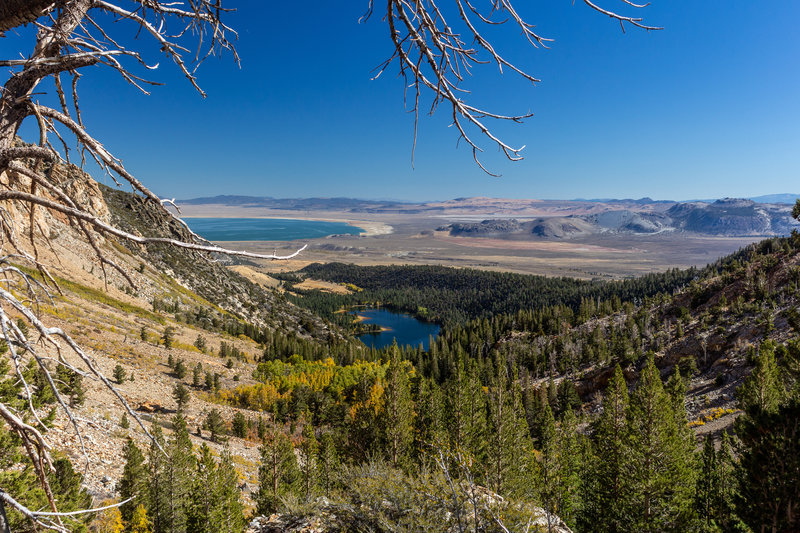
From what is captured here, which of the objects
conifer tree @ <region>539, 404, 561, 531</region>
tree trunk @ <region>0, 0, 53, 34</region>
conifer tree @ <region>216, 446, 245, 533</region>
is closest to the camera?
tree trunk @ <region>0, 0, 53, 34</region>

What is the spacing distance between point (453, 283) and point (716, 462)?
158242 millimetres

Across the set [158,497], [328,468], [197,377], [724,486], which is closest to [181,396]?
[197,377]

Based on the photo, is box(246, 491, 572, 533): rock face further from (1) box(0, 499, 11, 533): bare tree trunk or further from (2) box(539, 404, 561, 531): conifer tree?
(2) box(539, 404, 561, 531): conifer tree

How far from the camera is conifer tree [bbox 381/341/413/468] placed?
21.2 m

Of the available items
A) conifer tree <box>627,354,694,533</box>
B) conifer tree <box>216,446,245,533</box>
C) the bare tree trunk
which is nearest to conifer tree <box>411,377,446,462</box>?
conifer tree <box>627,354,694,533</box>

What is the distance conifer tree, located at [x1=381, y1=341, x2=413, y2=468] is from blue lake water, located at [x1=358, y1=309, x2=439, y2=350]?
77.6m

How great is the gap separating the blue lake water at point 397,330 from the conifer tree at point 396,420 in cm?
7760

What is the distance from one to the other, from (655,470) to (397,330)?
109 meters

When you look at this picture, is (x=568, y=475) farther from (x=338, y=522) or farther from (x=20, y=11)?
(x=20, y=11)

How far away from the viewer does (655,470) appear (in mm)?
13289

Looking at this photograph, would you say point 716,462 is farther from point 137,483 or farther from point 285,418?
point 285,418

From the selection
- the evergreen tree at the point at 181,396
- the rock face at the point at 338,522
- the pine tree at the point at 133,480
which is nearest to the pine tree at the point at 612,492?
the rock face at the point at 338,522

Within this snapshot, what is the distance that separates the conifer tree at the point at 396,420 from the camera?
2120 cm

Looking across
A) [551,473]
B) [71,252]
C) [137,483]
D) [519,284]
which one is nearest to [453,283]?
[519,284]
